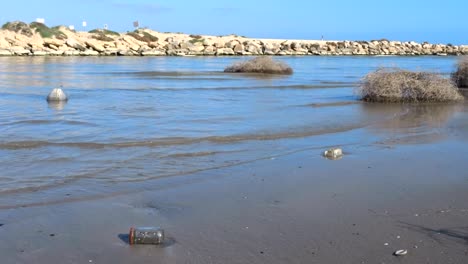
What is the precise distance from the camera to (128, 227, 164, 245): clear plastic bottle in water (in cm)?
463

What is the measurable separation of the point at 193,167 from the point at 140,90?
13248 millimetres

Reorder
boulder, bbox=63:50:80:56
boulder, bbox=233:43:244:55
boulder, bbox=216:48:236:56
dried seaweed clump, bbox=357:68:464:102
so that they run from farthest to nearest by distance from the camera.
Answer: boulder, bbox=233:43:244:55
boulder, bbox=216:48:236:56
boulder, bbox=63:50:80:56
dried seaweed clump, bbox=357:68:464:102

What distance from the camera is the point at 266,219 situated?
211 inches

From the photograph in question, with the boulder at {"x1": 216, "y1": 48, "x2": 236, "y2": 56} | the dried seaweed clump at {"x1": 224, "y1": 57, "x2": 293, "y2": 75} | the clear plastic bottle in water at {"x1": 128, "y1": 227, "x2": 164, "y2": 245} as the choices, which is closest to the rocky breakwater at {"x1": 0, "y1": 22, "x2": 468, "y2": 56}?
the boulder at {"x1": 216, "y1": 48, "x2": 236, "y2": 56}

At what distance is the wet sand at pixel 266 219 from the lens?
447 cm

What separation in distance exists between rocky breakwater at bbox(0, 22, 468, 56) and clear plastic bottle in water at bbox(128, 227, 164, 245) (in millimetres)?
52716

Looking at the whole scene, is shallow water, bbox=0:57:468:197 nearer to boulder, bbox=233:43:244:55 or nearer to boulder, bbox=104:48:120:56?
boulder, bbox=104:48:120:56

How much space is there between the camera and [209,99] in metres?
17.8

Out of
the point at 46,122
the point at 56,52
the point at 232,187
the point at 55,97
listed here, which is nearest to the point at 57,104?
the point at 55,97

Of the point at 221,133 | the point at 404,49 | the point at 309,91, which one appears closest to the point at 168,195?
the point at 221,133

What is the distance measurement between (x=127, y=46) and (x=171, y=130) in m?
60.4

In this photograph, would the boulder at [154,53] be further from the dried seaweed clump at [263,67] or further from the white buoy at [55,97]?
the white buoy at [55,97]

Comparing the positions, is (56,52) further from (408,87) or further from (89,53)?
(408,87)

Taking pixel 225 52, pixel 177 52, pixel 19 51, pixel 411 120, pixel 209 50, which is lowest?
pixel 411 120
